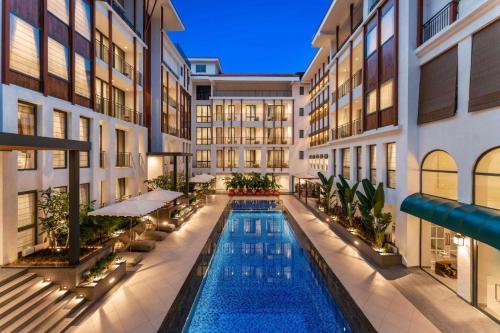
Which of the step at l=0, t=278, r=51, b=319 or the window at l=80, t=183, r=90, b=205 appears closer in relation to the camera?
the step at l=0, t=278, r=51, b=319

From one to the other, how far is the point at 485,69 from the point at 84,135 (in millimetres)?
17724

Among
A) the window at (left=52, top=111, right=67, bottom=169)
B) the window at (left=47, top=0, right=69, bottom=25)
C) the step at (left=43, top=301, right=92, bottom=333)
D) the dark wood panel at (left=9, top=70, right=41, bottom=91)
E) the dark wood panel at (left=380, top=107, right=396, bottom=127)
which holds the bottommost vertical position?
the step at (left=43, top=301, right=92, bottom=333)

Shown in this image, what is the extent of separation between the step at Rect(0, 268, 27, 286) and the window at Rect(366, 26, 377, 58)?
61.2ft

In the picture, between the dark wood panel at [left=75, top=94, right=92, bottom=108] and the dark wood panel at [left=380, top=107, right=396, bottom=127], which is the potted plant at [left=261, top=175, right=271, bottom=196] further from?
the dark wood panel at [left=75, top=94, right=92, bottom=108]

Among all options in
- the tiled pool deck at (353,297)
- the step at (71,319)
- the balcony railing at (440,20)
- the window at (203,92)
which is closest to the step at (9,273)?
the step at (71,319)

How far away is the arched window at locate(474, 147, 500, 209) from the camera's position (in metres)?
9.13

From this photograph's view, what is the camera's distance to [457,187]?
10.9 m

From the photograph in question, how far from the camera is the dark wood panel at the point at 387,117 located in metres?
14.3

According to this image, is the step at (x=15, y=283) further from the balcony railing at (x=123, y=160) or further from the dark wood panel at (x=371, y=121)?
the dark wood panel at (x=371, y=121)

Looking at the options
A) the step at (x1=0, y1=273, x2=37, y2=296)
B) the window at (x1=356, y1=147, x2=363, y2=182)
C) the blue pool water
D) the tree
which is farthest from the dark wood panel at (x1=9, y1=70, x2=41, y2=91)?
the window at (x1=356, y1=147, x2=363, y2=182)

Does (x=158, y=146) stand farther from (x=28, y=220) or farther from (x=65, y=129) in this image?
(x=28, y=220)

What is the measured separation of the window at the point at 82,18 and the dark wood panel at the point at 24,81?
4433mm

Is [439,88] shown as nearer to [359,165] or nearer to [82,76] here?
[359,165]

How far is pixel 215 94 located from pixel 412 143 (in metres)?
33.9
